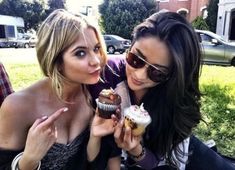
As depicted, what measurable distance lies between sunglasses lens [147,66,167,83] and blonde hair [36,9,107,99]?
1.72 feet

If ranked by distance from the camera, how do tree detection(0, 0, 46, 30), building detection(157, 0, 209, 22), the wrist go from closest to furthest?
1. the wrist
2. building detection(157, 0, 209, 22)
3. tree detection(0, 0, 46, 30)

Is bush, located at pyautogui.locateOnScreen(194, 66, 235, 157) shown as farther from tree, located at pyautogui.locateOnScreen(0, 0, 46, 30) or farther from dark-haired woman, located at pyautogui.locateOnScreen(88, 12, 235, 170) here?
tree, located at pyautogui.locateOnScreen(0, 0, 46, 30)

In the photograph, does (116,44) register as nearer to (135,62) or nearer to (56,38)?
(135,62)

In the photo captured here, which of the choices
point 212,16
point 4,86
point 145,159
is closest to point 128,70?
point 145,159

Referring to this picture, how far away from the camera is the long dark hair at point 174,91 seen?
2.30m

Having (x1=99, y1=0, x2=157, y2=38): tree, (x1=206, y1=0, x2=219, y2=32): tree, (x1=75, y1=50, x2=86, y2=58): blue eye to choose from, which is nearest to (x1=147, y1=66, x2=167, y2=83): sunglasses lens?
(x1=75, y1=50, x2=86, y2=58): blue eye

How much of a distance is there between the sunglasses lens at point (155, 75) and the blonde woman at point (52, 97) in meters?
0.33

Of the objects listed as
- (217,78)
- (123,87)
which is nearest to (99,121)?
(123,87)

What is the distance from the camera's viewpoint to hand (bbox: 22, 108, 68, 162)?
1.88 m

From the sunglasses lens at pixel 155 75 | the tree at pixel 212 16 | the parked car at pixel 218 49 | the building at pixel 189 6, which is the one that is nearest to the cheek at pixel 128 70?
the sunglasses lens at pixel 155 75

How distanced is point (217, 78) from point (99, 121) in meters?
6.37

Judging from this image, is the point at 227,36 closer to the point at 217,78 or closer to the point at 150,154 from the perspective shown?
the point at 217,78

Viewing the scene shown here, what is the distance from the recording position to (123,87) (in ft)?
8.07

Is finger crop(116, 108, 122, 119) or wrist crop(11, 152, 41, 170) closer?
wrist crop(11, 152, 41, 170)
